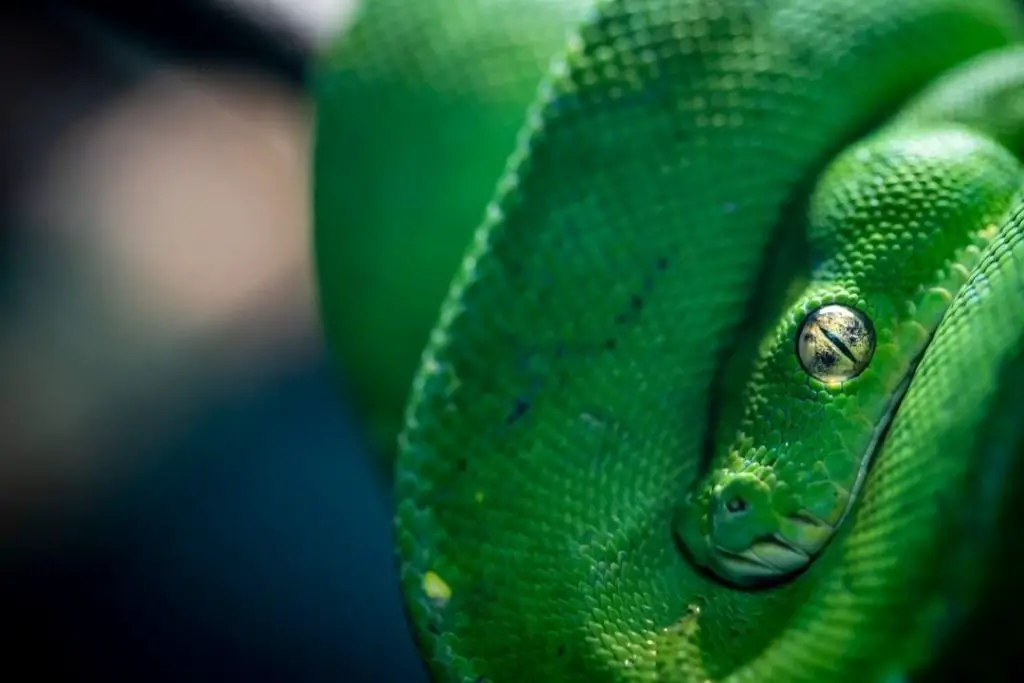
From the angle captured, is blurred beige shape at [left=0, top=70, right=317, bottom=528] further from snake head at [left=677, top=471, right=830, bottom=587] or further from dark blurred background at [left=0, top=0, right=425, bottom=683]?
snake head at [left=677, top=471, right=830, bottom=587]

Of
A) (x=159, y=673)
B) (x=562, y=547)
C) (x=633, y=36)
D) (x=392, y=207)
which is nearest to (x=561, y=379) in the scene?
(x=562, y=547)

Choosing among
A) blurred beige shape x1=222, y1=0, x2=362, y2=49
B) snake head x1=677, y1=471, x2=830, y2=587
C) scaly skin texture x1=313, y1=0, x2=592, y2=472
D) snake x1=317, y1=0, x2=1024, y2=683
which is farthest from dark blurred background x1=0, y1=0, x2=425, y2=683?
snake head x1=677, y1=471, x2=830, y2=587

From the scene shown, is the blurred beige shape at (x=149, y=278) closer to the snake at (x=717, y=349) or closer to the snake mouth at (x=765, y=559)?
the snake at (x=717, y=349)

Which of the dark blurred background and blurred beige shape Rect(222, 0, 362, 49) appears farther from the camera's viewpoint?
the dark blurred background

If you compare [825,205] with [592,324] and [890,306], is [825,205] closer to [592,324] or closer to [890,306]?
[890,306]

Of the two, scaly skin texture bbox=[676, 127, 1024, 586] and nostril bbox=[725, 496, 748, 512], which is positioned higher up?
scaly skin texture bbox=[676, 127, 1024, 586]

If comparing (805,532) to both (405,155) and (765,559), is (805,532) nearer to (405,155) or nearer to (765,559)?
(765,559)

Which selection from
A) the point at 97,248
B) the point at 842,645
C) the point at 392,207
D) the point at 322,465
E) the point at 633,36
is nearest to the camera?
the point at 842,645
